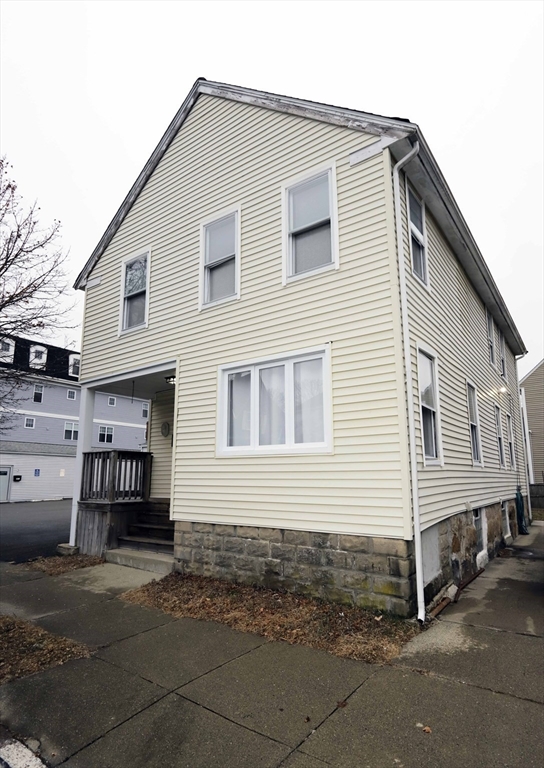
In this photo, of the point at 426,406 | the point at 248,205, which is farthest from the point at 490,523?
the point at 248,205

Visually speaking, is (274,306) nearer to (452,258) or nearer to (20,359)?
(452,258)

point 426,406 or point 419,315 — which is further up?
point 419,315

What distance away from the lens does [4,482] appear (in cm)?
2794

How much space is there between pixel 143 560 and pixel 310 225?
6468mm

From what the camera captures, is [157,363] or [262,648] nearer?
[262,648]

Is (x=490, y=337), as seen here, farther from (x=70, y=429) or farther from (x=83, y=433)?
(x=70, y=429)

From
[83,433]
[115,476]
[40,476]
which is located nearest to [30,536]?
[83,433]

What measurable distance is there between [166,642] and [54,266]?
732 centimetres

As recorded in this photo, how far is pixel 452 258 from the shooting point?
344 inches

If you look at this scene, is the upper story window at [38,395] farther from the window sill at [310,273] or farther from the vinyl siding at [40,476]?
the window sill at [310,273]

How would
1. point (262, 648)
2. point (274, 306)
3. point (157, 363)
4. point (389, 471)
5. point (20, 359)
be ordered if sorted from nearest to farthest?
point (262, 648)
point (389, 471)
point (274, 306)
point (157, 363)
point (20, 359)

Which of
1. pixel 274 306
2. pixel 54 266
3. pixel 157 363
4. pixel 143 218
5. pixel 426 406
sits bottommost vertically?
pixel 426 406

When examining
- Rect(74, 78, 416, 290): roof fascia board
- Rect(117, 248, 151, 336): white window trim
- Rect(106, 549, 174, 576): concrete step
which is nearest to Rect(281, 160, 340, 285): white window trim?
Rect(74, 78, 416, 290): roof fascia board

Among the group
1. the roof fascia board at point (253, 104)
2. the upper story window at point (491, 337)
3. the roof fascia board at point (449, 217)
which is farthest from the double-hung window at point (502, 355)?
the roof fascia board at point (253, 104)
